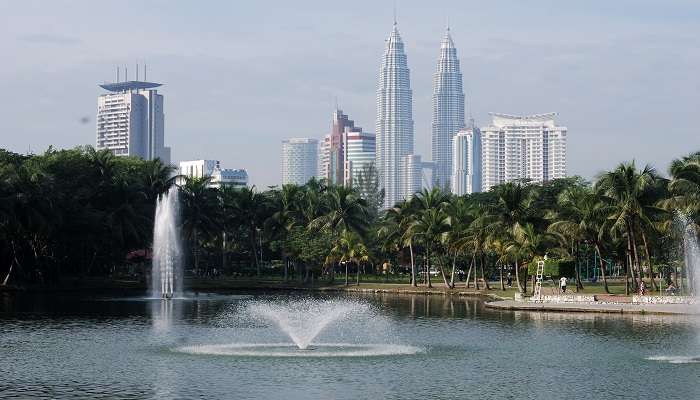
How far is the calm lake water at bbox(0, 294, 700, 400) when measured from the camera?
43.2m

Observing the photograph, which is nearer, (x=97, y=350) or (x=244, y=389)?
(x=244, y=389)

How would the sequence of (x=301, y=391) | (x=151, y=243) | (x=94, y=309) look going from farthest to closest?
(x=151, y=243) < (x=94, y=309) < (x=301, y=391)

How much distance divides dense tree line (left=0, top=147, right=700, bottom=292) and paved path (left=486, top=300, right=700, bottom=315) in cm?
955

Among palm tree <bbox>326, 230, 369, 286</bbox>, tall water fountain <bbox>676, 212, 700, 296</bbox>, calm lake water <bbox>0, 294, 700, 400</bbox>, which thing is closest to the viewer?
calm lake water <bbox>0, 294, 700, 400</bbox>

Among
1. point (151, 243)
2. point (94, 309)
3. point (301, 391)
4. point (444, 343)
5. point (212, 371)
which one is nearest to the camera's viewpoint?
point (301, 391)

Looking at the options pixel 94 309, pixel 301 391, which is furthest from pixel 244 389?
pixel 94 309

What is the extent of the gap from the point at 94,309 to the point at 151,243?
45439mm

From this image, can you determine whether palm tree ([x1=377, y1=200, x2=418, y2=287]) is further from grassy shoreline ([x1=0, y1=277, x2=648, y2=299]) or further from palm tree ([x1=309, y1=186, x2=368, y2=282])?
palm tree ([x1=309, y1=186, x2=368, y2=282])

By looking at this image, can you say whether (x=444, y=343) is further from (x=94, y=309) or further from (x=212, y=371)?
(x=94, y=309)

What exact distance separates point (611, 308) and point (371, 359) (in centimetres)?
3344

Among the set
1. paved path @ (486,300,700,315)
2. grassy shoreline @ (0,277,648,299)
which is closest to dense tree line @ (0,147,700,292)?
grassy shoreline @ (0,277,648,299)

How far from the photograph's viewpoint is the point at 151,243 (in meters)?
130

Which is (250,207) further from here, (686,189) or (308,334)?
(308,334)

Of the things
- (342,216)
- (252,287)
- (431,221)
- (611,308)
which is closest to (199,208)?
(252,287)
